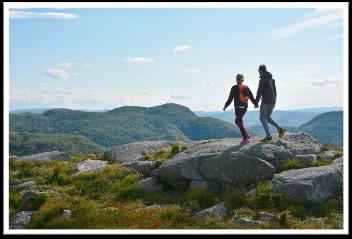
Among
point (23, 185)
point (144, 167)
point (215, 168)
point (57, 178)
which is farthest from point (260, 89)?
point (23, 185)

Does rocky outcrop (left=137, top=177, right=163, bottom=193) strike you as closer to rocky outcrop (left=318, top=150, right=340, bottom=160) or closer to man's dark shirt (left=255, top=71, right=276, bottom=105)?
man's dark shirt (left=255, top=71, right=276, bottom=105)

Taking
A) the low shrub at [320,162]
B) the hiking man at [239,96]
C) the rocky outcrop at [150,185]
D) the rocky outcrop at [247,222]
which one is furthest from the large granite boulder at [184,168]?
the rocky outcrop at [247,222]

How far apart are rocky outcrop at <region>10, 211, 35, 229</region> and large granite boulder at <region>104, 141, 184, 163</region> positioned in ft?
39.4

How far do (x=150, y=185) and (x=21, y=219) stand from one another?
7.27 metres

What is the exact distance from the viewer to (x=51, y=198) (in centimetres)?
2223

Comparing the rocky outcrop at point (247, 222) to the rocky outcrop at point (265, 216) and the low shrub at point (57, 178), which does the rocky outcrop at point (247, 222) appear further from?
the low shrub at point (57, 178)

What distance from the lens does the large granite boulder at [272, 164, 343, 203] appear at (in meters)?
19.8

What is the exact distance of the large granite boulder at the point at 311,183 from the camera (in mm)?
19812

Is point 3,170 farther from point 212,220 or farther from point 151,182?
point 151,182

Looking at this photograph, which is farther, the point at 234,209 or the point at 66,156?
the point at 66,156

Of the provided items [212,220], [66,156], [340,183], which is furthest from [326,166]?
[66,156]

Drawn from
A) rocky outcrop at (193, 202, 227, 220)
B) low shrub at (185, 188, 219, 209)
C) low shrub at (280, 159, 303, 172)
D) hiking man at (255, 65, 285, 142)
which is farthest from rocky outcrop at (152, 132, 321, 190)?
rocky outcrop at (193, 202, 227, 220)

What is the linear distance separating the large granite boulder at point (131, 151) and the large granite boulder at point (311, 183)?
1325 cm

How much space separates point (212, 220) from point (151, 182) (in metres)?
7.10
